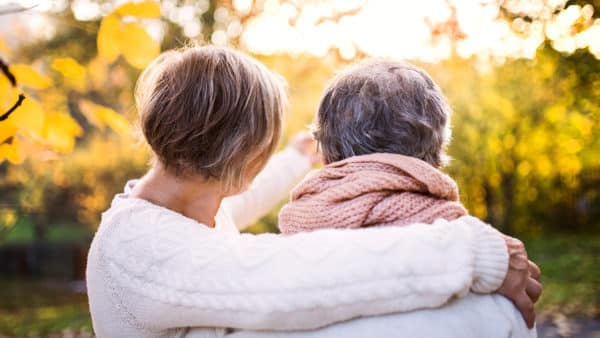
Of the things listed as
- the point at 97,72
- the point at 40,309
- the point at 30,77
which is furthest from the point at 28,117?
the point at 97,72

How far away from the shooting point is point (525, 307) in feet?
5.13

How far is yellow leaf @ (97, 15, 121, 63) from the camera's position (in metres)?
1.72

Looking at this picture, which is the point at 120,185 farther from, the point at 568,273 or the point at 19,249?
the point at 568,273

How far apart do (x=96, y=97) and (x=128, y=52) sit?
34.2 ft

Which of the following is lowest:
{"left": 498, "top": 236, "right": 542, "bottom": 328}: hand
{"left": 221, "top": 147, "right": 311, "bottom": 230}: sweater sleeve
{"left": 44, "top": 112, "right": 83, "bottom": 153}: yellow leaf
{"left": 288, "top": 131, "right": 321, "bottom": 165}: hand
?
{"left": 221, "top": 147, "right": 311, "bottom": 230}: sweater sleeve

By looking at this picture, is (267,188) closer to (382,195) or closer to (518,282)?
(382,195)

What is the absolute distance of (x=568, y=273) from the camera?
8680 millimetres

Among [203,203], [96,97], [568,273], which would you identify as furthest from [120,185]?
[203,203]

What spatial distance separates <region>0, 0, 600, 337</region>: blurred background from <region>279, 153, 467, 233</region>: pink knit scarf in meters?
1.10

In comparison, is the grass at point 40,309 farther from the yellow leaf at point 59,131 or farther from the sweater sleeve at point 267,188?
the yellow leaf at point 59,131

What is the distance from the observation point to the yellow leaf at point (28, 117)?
1763mm

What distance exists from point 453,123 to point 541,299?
2748mm

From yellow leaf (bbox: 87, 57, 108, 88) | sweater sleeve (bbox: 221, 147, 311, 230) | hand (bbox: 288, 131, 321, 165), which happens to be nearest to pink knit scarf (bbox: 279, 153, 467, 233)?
sweater sleeve (bbox: 221, 147, 311, 230)

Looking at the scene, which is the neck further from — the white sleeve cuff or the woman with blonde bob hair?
the white sleeve cuff
